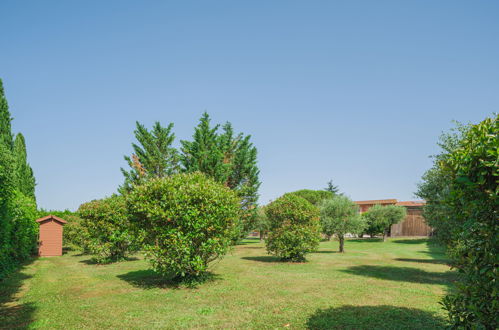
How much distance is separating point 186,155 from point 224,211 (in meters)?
24.2

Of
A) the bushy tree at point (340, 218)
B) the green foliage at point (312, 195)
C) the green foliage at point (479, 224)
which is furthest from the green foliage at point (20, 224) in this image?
the green foliage at point (312, 195)

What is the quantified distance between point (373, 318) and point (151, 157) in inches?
1319

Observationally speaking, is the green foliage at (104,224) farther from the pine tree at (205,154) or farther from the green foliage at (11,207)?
the pine tree at (205,154)

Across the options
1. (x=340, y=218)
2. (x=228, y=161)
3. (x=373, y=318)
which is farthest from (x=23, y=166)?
(x=373, y=318)

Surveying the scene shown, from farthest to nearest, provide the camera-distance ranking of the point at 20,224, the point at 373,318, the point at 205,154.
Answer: the point at 205,154, the point at 20,224, the point at 373,318

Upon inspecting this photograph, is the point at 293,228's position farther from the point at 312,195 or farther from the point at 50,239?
the point at 312,195

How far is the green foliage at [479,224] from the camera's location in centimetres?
395

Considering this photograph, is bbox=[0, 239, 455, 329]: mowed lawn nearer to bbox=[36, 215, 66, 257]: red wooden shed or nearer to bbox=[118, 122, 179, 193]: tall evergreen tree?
bbox=[36, 215, 66, 257]: red wooden shed

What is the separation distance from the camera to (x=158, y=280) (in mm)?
12023

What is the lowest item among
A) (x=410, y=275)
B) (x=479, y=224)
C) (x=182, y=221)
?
(x=410, y=275)

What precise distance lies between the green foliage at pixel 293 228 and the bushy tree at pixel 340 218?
21.8 feet

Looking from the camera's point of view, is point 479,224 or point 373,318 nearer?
point 479,224

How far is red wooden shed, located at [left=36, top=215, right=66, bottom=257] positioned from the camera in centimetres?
2448

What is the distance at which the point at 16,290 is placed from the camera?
35.3 feet
